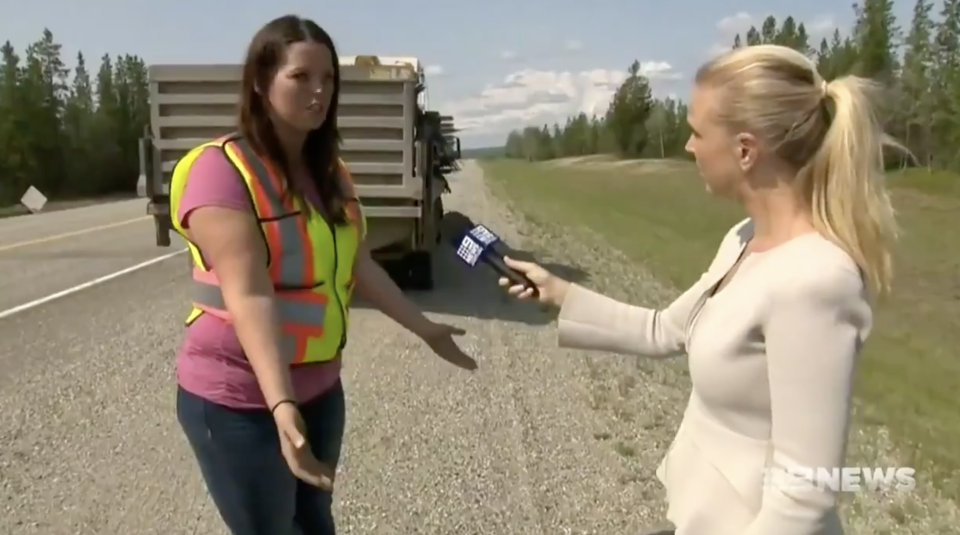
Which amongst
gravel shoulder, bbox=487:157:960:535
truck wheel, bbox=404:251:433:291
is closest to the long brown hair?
gravel shoulder, bbox=487:157:960:535

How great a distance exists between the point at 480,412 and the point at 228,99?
5.40m

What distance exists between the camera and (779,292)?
1714 millimetres

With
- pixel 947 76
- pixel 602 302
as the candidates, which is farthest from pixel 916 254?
pixel 947 76

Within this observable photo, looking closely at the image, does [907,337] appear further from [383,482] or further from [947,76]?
[947,76]

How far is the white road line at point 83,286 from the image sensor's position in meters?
10.4

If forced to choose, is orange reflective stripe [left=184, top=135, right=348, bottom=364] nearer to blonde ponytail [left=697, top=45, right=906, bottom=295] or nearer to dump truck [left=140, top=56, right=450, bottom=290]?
blonde ponytail [left=697, top=45, right=906, bottom=295]

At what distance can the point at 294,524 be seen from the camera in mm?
2754

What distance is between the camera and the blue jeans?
2.43 metres

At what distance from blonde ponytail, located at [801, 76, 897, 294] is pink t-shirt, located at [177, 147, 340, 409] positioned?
3.92 feet

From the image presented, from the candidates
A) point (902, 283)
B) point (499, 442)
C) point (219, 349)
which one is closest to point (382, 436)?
point (499, 442)

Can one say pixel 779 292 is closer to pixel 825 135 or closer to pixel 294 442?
pixel 825 135

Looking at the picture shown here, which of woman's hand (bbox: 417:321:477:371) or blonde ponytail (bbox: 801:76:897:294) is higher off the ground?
blonde ponytail (bbox: 801:76:897:294)

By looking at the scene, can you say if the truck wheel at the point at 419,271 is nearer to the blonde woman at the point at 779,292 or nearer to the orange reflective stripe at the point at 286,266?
the orange reflective stripe at the point at 286,266

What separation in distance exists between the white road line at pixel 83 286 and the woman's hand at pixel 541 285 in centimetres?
866
